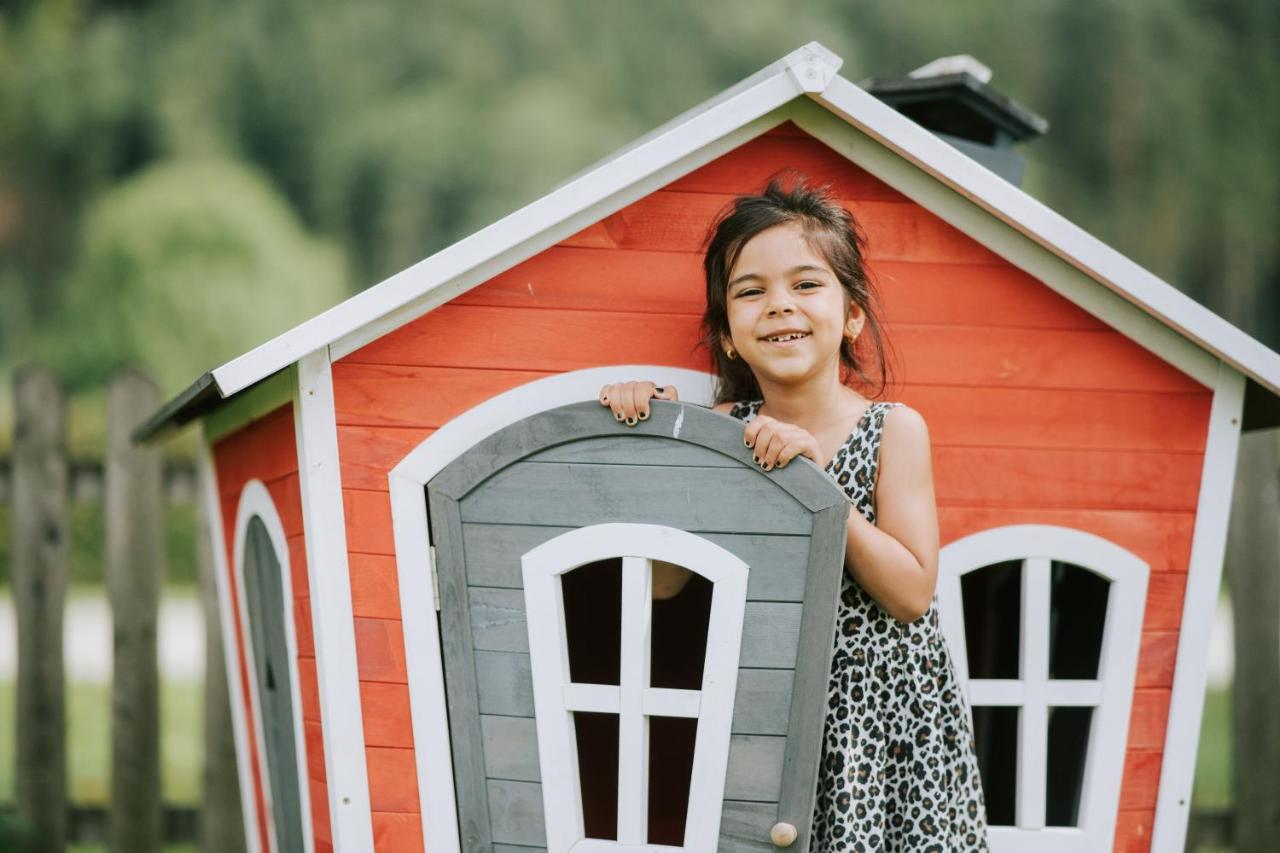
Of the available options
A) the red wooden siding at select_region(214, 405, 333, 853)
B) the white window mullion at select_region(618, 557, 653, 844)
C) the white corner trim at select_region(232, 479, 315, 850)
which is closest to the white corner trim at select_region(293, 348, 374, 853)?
the red wooden siding at select_region(214, 405, 333, 853)

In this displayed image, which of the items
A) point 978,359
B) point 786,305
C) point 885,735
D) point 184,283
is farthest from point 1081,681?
point 184,283

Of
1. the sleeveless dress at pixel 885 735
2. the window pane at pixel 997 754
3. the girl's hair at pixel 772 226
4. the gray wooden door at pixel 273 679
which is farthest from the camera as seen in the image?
the window pane at pixel 997 754

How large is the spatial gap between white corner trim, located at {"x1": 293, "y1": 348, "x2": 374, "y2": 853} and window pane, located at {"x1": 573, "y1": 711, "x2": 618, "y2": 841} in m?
0.92

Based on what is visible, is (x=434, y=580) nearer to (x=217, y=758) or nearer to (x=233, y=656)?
(x=233, y=656)

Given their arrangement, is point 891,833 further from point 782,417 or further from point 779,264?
point 779,264

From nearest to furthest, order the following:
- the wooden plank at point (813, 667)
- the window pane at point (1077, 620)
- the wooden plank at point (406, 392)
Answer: the wooden plank at point (813, 667), the wooden plank at point (406, 392), the window pane at point (1077, 620)

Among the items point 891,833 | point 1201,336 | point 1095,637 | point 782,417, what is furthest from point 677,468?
point 1095,637

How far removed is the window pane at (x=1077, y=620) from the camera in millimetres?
3371

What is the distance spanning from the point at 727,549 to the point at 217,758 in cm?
266

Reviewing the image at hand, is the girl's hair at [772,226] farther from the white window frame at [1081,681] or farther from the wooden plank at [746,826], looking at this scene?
the wooden plank at [746,826]

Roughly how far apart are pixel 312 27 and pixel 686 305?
21876 mm

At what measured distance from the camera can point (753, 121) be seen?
2.95 metres

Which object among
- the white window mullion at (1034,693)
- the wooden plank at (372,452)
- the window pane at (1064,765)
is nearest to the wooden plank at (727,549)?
the wooden plank at (372,452)

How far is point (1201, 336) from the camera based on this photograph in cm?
289
